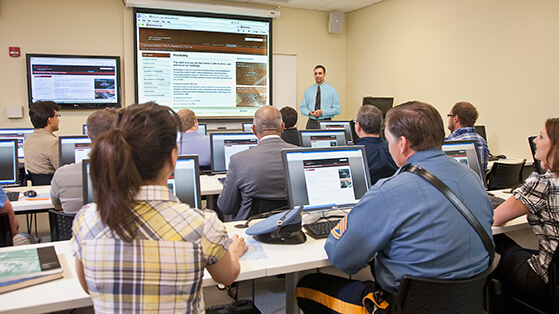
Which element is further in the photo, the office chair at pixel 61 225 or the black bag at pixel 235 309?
the office chair at pixel 61 225

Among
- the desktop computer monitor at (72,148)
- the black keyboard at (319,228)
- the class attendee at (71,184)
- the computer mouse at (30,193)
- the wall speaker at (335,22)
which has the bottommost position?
the black keyboard at (319,228)

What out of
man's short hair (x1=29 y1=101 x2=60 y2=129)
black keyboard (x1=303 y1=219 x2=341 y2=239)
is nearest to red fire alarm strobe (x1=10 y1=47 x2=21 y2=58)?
man's short hair (x1=29 y1=101 x2=60 y2=129)

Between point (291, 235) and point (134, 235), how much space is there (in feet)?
3.11

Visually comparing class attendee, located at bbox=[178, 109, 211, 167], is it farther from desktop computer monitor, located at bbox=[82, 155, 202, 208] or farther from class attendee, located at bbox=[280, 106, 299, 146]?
desktop computer monitor, located at bbox=[82, 155, 202, 208]

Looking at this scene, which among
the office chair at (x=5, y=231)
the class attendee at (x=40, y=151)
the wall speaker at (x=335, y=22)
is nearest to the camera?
the office chair at (x=5, y=231)

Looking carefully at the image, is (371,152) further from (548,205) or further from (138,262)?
(138,262)

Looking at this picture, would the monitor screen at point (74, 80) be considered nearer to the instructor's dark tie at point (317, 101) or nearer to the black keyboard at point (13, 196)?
the instructor's dark tie at point (317, 101)

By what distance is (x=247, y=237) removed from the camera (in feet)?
6.33

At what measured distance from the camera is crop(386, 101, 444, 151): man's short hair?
1.56 meters

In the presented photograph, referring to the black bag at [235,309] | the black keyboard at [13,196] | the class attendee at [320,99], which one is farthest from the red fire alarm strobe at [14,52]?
the black bag at [235,309]

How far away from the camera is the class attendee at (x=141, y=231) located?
996 millimetres

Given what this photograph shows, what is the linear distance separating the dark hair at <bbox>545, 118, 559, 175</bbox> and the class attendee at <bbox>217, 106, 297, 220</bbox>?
4.42 feet

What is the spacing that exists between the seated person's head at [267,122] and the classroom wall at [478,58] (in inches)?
137

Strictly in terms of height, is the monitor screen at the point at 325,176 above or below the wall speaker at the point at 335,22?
below
